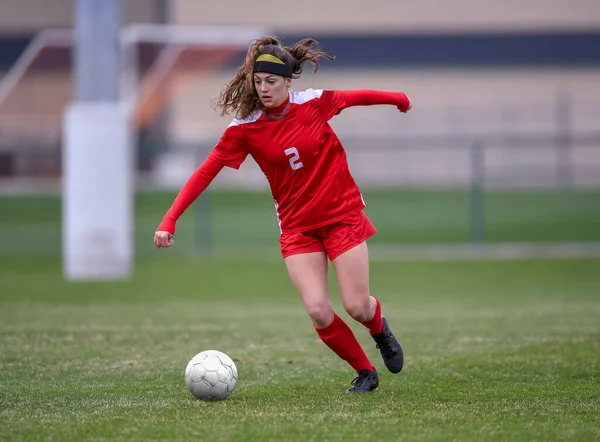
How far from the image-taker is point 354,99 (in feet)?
20.6

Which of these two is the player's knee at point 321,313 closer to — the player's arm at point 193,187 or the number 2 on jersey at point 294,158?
the number 2 on jersey at point 294,158

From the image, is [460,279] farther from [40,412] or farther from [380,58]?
[380,58]

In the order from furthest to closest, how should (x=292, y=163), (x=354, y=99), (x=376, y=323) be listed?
(x=354, y=99) → (x=376, y=323) → (x=292, y=163)

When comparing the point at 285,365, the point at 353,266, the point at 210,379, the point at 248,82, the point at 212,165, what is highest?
the point at 248,82

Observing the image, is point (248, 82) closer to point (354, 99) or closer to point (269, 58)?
point (269, 58)

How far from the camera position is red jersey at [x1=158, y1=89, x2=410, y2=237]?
5.99 metres

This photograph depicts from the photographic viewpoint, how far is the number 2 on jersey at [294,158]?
5.97m

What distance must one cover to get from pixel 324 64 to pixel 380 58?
64.5 inches

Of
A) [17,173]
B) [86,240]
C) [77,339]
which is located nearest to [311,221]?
[77,339]

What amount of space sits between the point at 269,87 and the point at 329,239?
37.8 inches

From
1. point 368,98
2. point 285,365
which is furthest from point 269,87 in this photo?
point 285,365

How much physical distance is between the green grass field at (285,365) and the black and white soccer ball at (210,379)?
76mm

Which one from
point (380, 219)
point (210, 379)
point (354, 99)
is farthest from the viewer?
point (380, 219)

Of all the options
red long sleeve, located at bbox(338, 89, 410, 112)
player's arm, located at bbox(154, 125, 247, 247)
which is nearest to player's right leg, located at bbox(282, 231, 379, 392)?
player's arm, located at bbox(154, 125, 247, 247)
